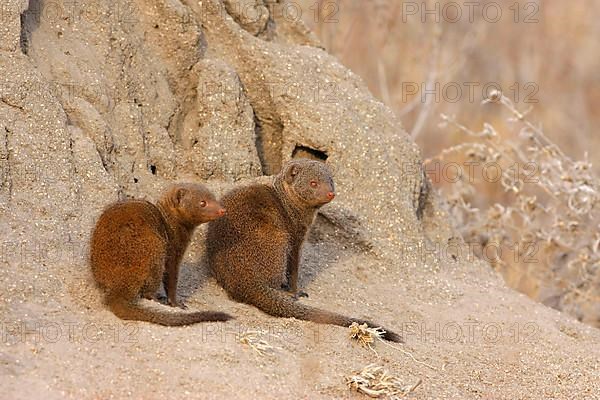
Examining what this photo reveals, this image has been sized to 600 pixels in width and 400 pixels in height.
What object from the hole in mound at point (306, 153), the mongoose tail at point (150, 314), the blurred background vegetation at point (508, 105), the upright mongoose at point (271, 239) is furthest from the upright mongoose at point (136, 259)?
the blurred background vegetation at point (508, 105)

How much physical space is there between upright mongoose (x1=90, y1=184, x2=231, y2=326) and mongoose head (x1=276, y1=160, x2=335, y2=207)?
1.75ft

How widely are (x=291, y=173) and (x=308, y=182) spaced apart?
0.10m

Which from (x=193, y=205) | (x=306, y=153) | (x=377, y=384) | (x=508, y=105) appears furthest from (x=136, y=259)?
(x=508, y=105)

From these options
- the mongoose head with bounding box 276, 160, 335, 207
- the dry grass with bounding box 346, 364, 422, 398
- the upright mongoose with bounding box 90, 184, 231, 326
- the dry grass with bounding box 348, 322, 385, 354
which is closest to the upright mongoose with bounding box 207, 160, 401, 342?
the mongoose head with bounding box 276, 160, 335, 207

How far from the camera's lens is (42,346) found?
3197 millimetres

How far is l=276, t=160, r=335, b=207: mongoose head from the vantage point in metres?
4.27

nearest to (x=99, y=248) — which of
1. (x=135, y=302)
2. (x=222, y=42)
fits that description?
(x=135, y=302)

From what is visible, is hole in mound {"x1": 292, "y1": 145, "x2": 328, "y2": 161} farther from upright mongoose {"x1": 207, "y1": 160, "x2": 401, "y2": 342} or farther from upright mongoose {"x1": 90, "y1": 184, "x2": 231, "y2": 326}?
upright mongoose {"x1": 90, "y1": 184, "x2": 231, "y2": 326}

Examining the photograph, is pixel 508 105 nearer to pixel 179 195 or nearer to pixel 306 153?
pixel 306 153

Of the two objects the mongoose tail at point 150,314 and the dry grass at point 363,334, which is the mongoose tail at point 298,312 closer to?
the dry grass at point 363,334

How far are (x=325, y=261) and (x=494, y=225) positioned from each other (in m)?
2.10

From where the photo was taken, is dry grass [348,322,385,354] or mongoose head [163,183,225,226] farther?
mongoose head [163,183,225,226]

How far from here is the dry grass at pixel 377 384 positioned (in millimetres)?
3418

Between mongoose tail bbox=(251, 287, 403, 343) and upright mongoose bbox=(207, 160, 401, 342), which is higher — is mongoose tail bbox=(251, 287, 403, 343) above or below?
below
